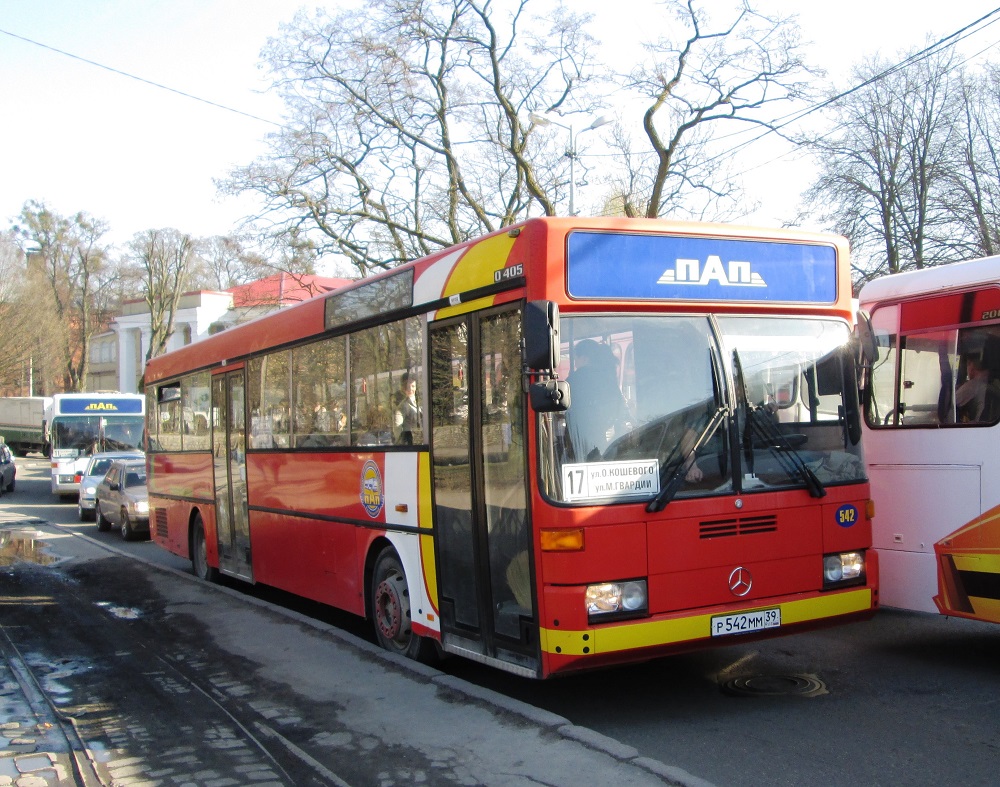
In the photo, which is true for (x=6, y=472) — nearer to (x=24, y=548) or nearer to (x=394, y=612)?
(x=24, y=548)

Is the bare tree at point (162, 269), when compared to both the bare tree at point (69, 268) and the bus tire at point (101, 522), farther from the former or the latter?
the bus tire at point (101, 522)

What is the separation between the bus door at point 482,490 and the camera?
5992 mm

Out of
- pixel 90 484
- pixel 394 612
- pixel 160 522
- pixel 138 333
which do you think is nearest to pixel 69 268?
pixel 138 333

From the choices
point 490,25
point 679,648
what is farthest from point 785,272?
point 490,25

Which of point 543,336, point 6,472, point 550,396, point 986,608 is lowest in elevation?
point 986,608

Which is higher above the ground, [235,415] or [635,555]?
[235,415]

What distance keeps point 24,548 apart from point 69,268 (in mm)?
45991

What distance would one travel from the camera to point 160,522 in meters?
15.2

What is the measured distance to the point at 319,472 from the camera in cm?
913

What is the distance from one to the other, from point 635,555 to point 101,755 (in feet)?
11.0

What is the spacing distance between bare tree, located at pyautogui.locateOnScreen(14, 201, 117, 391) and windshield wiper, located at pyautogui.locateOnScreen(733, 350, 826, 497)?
55.5 m

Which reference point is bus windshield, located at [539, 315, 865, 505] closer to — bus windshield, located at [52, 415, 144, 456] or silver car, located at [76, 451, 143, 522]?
silver car, located at [76, 451, 143, 522]

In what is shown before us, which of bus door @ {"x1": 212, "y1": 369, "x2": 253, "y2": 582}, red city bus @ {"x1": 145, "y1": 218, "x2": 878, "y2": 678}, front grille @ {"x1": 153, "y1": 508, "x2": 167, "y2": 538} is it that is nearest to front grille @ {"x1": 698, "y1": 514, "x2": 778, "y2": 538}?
red city bus @ {"x1": 145, "y1": 218, "x2": 878, "y2": 678}

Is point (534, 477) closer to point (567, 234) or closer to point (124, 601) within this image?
point (567, 234)
